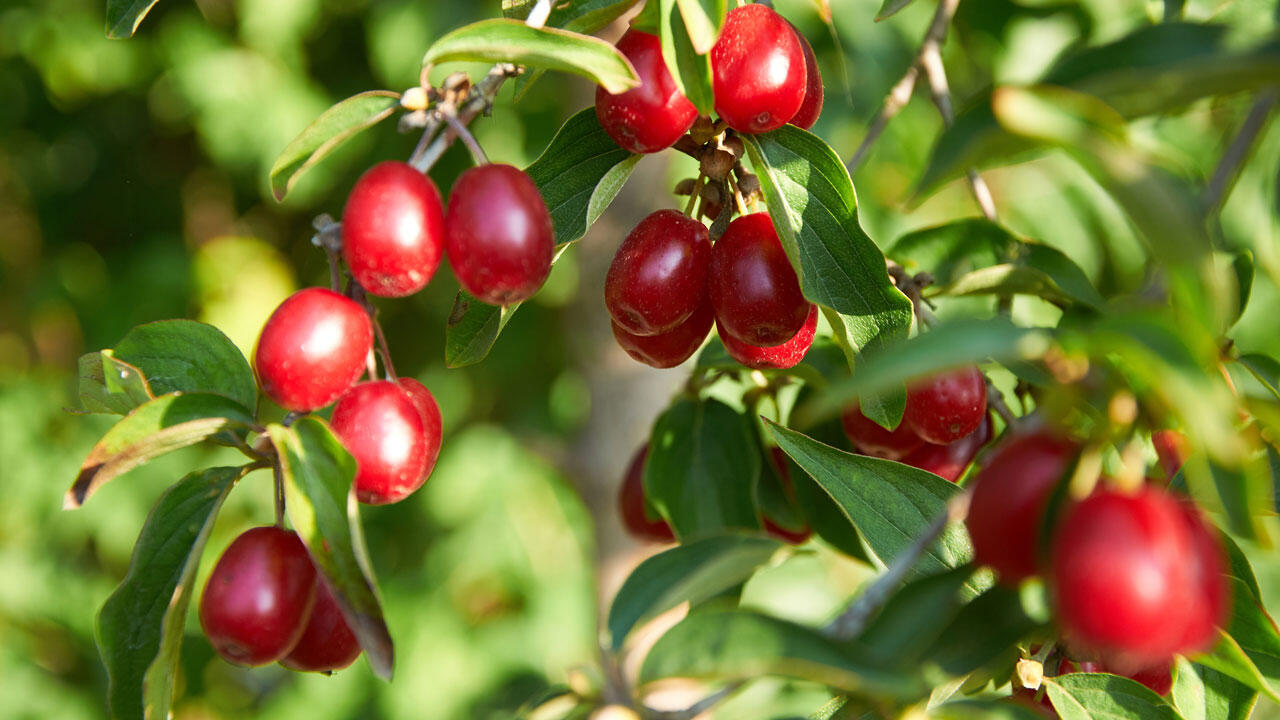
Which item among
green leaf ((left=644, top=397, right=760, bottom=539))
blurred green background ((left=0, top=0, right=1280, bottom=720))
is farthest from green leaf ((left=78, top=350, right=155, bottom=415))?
blurred green background ((left=0, top=0, right=1280, bottom=720))

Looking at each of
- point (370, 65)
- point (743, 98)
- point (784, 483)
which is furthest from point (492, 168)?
point (370, 65)

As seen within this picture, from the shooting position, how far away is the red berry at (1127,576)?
1.23 feet

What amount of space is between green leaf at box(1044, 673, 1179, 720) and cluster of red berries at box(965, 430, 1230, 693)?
0.23 metres

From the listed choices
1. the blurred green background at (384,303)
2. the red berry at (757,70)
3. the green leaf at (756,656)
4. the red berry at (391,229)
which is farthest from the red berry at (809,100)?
the blurred green background at (384,303)

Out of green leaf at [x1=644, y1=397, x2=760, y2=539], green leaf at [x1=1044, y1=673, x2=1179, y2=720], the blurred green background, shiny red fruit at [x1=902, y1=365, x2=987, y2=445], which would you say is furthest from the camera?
the blurred green background

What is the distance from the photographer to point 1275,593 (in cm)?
208

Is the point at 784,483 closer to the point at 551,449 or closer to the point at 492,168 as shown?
the point at 492,168

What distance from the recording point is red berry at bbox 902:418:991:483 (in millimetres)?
864

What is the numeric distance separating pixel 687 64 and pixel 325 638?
455 mm

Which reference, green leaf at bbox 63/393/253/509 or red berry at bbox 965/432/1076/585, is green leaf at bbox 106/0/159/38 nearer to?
green leaf at bbox 63/393/253/509

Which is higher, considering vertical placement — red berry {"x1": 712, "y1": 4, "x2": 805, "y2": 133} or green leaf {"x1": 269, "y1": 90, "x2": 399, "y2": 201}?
green leaf {"x1": 269, "y1": 90, "x2": 399, "y2": 201}

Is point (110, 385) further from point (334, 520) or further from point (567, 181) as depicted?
point (567, 181)

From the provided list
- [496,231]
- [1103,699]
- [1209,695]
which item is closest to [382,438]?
[496,231]

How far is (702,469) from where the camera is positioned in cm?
96
